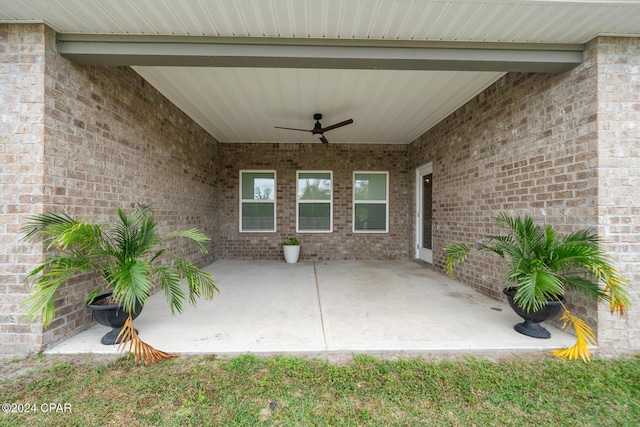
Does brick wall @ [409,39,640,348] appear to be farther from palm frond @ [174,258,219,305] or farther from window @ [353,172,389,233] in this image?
palm frond @ [174,258,219,305]

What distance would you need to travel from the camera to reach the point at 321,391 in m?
1.84

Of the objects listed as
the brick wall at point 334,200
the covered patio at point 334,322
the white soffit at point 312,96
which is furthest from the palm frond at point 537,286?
the brick wall at point 334,200

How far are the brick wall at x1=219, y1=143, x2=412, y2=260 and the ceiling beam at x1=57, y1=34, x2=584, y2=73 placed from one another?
4121 mm

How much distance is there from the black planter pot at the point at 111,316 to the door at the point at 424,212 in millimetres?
5344

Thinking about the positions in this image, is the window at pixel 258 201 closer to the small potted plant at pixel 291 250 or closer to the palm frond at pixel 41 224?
the small potted plant at pixel 291 250

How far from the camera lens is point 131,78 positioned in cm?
335


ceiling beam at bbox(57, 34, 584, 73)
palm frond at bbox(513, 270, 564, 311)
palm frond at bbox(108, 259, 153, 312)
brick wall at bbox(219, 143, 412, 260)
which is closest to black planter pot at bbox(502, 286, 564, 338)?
palm frond at bbox(513, 270, 564, 311)

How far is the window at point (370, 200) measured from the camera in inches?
272

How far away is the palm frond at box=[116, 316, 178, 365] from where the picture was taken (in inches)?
83.4

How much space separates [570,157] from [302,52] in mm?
2889

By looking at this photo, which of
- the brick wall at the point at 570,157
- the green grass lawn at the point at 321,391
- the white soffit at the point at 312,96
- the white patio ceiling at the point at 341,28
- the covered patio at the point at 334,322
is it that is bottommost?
the green grass lawn at the point at 321,391

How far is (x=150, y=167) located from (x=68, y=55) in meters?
1.58

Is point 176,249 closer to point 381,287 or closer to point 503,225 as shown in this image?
point 381,287

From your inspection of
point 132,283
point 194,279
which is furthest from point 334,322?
point 132,283
